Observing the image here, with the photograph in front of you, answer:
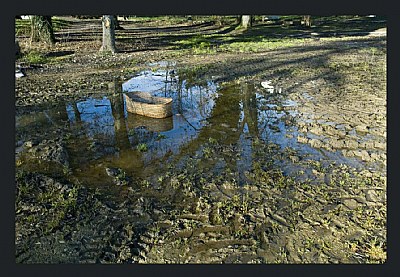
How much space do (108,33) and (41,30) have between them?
15.7 ft

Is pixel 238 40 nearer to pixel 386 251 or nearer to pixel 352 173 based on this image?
pixel 352 173

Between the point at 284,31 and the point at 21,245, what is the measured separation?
29548mm

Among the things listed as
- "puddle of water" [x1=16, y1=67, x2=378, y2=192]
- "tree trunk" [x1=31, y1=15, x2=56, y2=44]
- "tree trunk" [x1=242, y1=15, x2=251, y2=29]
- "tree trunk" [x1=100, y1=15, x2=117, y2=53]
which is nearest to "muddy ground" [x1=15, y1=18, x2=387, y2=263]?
"puddle of water" [x1=16, y1=67, x2=378, y2=192]

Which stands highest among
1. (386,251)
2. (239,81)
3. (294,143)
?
(239,81)

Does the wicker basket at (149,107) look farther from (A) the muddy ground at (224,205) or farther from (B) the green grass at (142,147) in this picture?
(A) the muddy ground at (224,205)

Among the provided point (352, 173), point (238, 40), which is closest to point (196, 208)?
point (352, 173)

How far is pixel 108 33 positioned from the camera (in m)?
19.1

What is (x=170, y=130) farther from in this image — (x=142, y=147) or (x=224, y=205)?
(x=224, y=205)

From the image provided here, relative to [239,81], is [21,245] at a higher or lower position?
lower

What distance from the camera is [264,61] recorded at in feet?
59.9

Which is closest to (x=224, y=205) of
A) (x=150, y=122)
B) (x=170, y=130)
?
(x=170, y=130)

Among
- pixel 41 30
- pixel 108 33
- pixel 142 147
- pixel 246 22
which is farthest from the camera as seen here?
pixel 246 22

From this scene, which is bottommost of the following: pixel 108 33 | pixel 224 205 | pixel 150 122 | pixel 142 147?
pixel 224 205

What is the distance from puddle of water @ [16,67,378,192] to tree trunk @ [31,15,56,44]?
10974 mm
